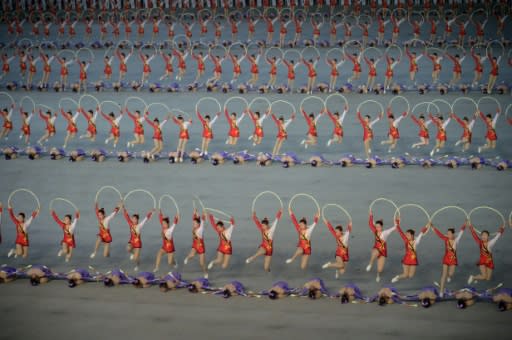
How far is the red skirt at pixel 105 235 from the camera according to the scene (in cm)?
1530

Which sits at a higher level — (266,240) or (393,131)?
(393,131)

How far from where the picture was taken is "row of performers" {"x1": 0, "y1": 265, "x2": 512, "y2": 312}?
42.6ft

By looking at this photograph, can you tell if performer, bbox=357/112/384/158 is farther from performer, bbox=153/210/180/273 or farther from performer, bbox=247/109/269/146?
performer, bbox=153/210/180/273

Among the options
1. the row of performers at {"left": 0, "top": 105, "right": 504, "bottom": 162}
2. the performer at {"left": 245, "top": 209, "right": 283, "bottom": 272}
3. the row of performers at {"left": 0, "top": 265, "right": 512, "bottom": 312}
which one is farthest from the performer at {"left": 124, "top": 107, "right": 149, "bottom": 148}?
the performer at {"left": 245, "top": 209, "right": 283, "bottom": 272}

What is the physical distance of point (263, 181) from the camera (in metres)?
18.8

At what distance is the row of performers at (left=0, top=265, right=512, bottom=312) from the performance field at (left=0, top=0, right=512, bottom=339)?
1.4 inches

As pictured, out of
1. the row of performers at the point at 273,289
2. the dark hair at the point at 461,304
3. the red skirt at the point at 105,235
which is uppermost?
the red skirt at the point at 105,235

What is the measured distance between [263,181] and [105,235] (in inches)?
180

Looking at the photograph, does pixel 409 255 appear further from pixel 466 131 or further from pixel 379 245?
→ pixel 466 131

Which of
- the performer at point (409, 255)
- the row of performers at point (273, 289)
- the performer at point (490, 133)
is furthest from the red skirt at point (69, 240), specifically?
the performer at point (490, 133)

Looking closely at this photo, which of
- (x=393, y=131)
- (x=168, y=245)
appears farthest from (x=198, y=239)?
(x=393, y=131)

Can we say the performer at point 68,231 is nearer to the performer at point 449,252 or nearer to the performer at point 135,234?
the performer at point 135,234

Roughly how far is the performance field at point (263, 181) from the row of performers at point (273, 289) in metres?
0.04

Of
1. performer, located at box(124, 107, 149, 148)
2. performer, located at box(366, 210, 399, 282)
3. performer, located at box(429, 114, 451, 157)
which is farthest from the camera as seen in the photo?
performer, located at box(124, 107, 149, 148)
